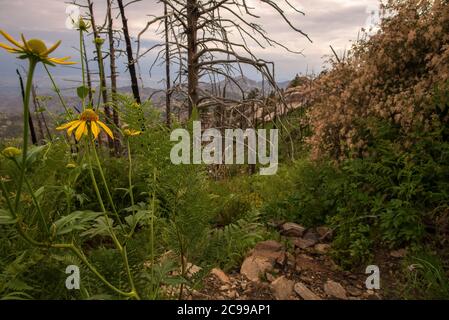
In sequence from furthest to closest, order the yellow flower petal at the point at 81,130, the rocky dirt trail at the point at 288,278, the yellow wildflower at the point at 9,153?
the rocky dirt trail at the point at 288,278 < the yellow flower petal at the point at 81,130 < the yellow wildflower at the point at 9,153

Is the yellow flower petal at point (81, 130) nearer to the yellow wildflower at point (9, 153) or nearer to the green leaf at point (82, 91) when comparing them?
the green leaf at point (82, 91)

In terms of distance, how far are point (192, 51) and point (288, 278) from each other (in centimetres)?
313

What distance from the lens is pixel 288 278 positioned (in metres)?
2.97

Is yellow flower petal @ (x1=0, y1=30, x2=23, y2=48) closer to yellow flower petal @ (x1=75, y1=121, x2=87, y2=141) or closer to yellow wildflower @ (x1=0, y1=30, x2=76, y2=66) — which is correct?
yellow wildflower @ (x1=0, y1=30, x2=76, y2=66)

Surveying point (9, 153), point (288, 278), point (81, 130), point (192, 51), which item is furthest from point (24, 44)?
point (192, 51)

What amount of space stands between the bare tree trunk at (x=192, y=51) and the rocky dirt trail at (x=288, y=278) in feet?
7.16

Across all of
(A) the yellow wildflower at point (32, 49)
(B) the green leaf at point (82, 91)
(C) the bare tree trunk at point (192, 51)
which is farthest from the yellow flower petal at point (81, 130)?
(C) the bare tree trunk at point (192, 51)

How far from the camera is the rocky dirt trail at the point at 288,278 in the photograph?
8.79ft

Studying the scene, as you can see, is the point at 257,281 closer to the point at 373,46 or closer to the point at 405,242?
the point at 405,242

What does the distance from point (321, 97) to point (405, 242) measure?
2.68m

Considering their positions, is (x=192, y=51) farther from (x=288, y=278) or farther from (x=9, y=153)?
(x=9, y=153)

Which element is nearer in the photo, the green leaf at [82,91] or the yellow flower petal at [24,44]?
the yellow flower petal at [24,44]

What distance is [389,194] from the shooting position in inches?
136
